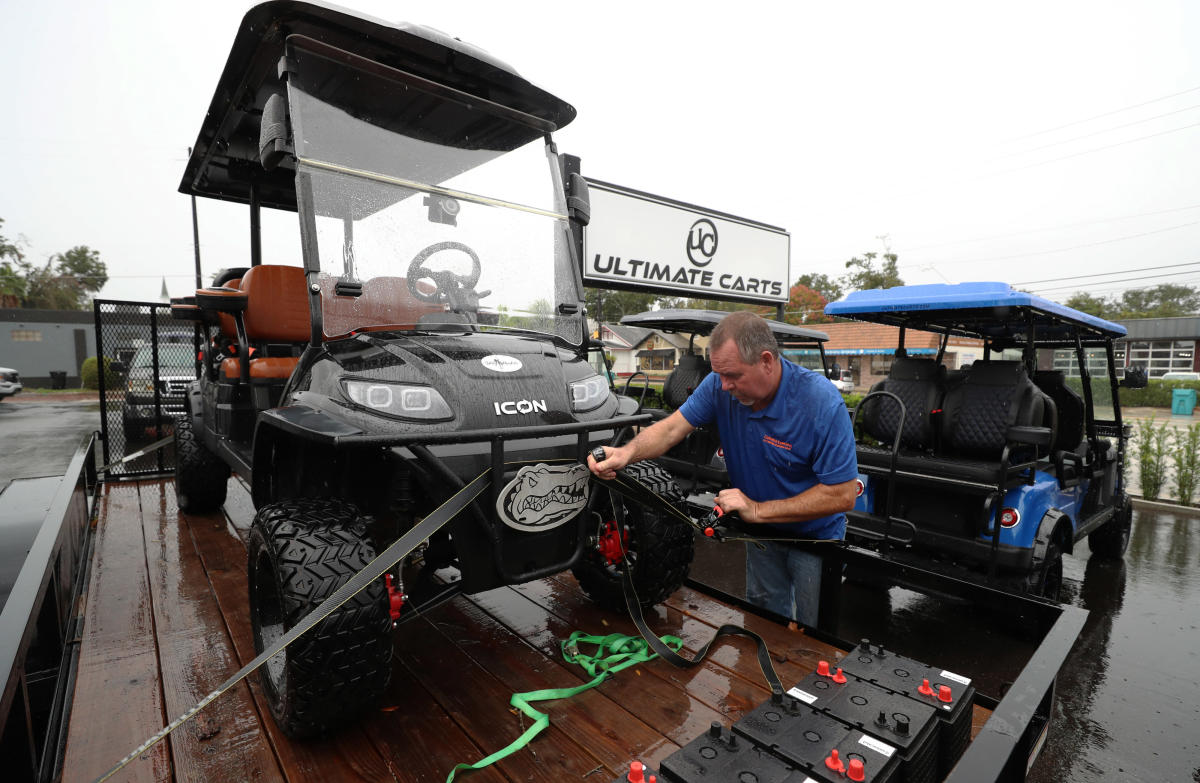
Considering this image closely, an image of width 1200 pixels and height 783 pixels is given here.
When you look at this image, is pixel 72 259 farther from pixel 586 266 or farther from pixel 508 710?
pixel 508 710

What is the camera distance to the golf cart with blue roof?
151 inches

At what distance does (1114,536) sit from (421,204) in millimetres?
6580

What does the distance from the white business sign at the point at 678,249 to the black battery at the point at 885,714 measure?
5.50 meters

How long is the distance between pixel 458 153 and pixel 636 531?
1821 millimetres

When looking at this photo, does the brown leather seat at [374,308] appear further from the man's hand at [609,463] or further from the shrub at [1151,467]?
the shrub at [1151,467]

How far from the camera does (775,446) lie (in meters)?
2.58

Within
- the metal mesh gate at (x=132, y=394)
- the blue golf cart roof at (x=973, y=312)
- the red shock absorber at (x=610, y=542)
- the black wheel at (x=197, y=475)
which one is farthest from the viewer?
the metal mesh gate at (x=132, y=394)

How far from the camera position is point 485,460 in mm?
1997

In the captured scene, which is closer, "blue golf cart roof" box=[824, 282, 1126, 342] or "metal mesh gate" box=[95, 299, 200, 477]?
"blue golf cart roof" box=[824, 282, 1126, 342]

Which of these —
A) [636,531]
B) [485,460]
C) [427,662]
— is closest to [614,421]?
[485,460]

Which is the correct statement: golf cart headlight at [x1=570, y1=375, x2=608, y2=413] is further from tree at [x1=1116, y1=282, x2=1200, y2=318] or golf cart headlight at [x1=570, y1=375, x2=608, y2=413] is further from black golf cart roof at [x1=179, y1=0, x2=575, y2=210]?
tree at [x1=1116, y1=282, x2=1200, y2=318]

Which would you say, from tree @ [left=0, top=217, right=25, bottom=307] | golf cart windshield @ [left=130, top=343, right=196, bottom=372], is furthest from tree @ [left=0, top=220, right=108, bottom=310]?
golf cart windshield @ [left=130, top=343, right=196, bottom=372]

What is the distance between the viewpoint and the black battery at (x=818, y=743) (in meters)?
1.38

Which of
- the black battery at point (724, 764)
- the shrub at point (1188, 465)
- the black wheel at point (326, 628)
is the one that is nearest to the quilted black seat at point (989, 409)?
the black battery at point (724, 764)
